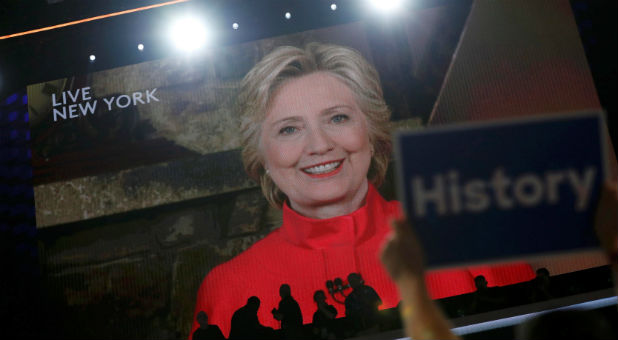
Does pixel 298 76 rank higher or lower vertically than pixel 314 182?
higher

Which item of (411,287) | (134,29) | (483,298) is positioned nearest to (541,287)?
(483,298)

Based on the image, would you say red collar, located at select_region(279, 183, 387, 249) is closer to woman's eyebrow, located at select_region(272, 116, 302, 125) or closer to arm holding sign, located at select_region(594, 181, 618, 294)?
woman's eyebrow, located at select_region(272, 116, 302, 125)

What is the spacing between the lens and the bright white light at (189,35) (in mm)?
3617

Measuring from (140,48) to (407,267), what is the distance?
10.1 ft

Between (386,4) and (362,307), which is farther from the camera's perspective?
(386,4)

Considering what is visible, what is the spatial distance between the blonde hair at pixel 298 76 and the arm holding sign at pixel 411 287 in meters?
2.34

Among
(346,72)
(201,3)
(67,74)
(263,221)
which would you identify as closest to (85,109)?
(67,74)

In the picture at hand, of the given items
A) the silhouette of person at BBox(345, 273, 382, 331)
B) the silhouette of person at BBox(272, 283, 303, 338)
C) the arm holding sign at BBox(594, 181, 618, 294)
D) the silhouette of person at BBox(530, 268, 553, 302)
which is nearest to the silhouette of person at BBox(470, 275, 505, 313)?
the silhouette of person at BBox(530, 268, 553, 302)

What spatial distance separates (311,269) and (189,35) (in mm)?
1653

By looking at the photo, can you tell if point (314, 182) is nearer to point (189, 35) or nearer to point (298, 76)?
point (298, 76)

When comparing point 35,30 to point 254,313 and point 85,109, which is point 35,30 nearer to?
point 85,109

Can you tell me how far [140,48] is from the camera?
3.69 meters

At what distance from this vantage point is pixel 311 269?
10.5 ft

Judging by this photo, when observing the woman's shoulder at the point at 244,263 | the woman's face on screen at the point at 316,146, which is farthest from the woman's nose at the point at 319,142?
the woman's shoulder at the point at 244,263
